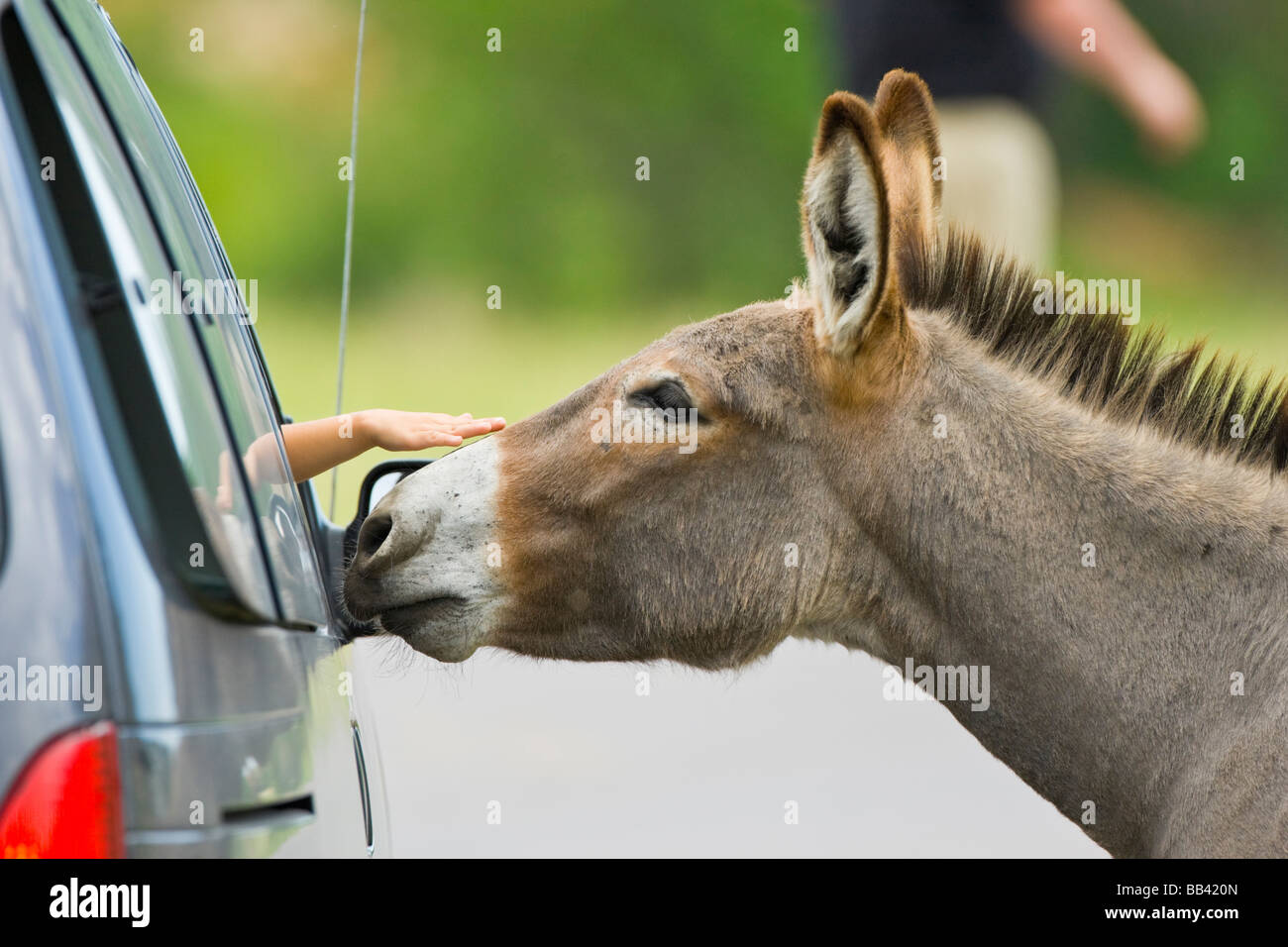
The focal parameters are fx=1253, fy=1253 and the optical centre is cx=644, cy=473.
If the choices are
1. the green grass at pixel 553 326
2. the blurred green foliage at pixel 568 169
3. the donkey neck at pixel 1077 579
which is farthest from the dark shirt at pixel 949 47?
the blurred green foliage at pixel 568 169

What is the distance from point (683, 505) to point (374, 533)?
0.64 meters

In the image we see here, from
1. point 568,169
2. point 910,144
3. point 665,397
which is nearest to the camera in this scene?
point 665,397

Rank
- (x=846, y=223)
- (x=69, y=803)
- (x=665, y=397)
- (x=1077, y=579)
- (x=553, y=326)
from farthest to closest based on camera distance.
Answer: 1. (x=553, y=326)
2. (x=665, y=397)
3. (x=846, y=223)
4. (x=1077, y=579)
5. (x=69, y=803)

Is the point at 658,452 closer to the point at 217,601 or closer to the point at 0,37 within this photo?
the point at 217,601

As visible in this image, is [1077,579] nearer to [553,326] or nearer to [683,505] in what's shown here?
[683,505]

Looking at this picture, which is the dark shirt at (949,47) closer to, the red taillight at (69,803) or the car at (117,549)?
the car at (117,549)

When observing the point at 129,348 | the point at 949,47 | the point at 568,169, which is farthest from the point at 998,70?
the point at 568,169

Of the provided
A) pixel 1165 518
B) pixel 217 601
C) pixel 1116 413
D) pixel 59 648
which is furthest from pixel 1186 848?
pixel 59 648

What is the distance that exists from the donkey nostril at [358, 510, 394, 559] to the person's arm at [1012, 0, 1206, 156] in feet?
14.0

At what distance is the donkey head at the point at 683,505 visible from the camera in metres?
2.53

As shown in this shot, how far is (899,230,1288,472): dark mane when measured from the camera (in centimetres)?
250

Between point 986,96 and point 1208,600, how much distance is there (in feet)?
13.0

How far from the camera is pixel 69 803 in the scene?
4.44 feet

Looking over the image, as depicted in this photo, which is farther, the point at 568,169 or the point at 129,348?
the point at 568,169
